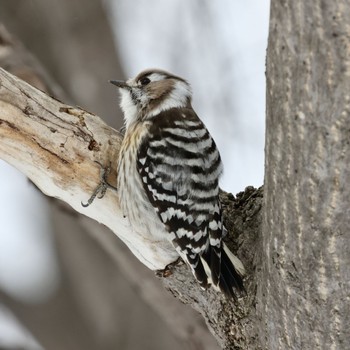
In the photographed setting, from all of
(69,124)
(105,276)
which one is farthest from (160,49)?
(69,124)

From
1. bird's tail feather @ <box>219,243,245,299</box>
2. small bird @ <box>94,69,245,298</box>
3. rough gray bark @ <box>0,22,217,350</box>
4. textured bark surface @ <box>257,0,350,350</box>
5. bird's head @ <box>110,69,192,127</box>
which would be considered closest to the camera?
textured bark surface @ <box>257,0,350,350</box>

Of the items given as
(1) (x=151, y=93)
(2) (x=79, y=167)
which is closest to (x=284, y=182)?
(2) (x=79, y=167)

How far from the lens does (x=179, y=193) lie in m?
3.38

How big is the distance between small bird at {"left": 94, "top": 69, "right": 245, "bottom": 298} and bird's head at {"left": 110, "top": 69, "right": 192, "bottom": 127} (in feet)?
0.42

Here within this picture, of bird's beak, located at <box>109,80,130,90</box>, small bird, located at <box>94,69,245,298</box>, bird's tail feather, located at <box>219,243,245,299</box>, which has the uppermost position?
bird's beak, located at <box>109,80,130,90</box>

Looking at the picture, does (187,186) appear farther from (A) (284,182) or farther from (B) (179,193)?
(A) (284,182)

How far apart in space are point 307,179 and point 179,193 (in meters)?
1.13

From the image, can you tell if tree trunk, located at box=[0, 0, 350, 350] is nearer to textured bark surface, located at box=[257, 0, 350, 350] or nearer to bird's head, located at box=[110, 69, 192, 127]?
textured bark surface, located at box=[257, 0, 350, 350]

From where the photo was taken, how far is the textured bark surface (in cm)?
208

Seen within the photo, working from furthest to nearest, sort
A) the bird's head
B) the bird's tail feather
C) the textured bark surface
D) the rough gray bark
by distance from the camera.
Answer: the rough gray bark, the bird's head, the bird's tail feather, the textured bark surface

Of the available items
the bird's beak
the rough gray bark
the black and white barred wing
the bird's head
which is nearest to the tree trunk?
the black and white barred wing

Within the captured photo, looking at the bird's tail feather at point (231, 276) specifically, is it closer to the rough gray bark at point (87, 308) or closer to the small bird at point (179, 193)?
the small bird at point (179, 193)

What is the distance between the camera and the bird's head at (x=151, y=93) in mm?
3930

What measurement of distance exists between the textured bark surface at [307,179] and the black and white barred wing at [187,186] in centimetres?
40
